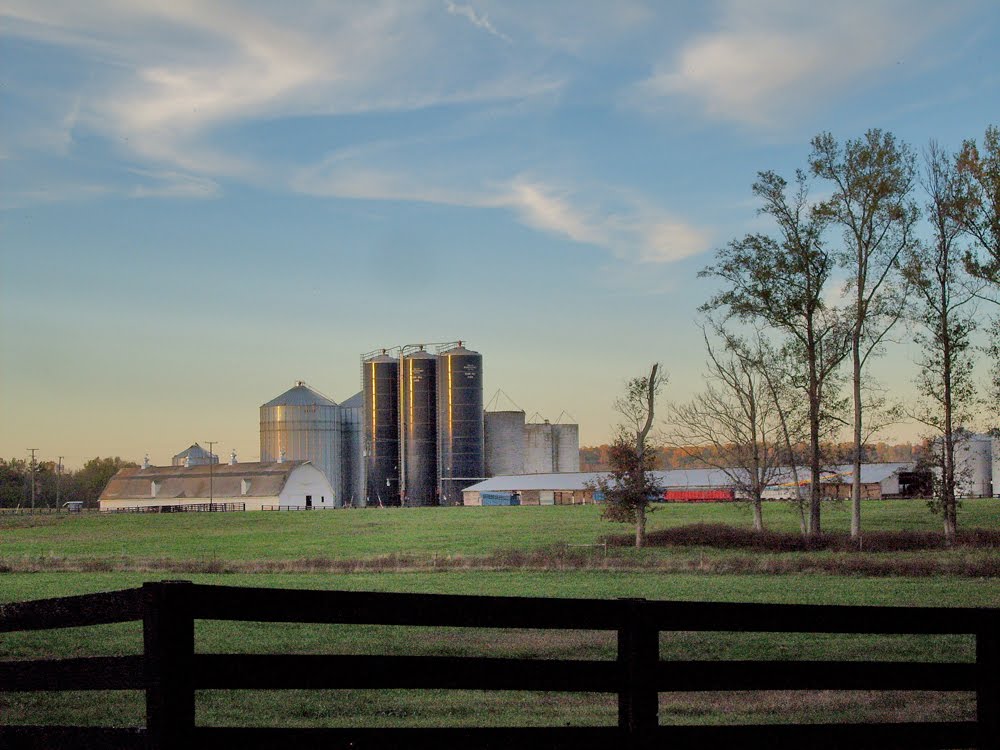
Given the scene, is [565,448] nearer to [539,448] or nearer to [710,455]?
[539,448]

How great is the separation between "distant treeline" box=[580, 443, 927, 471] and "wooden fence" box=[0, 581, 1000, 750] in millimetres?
41912

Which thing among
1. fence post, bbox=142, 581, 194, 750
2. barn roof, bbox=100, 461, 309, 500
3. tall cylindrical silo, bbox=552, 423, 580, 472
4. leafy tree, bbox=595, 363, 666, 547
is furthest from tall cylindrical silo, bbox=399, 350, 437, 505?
fence post, bbox=142, 581, 194, 750

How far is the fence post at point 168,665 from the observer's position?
5.36 metres

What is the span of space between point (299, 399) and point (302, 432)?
149 inches

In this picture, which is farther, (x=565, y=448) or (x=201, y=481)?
(x=565, y=448)

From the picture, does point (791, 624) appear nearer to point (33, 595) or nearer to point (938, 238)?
point (33, 595)

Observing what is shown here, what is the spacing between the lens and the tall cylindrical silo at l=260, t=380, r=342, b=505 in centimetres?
12162

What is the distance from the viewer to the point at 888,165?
4841 cm

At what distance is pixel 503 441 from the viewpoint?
395ft

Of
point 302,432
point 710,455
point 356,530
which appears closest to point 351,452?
point 302,432

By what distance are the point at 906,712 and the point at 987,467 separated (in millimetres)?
111583

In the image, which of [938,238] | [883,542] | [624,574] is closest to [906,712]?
[624,574]

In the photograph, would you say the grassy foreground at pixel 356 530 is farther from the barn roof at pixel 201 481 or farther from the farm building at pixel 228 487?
the barn roof at pixel 201 481

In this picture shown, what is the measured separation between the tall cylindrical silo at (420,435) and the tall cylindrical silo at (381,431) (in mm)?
1829
